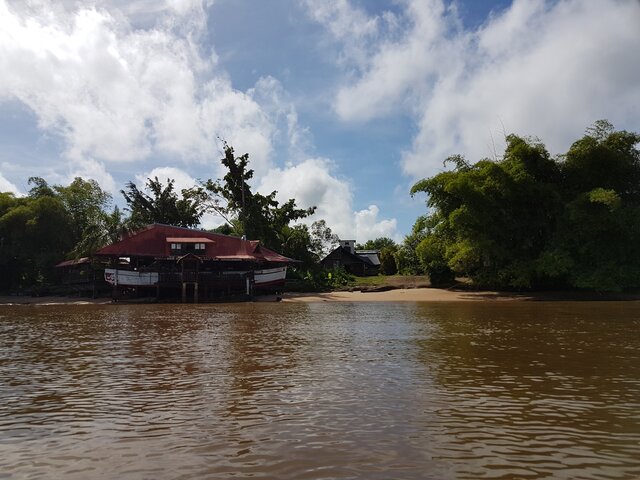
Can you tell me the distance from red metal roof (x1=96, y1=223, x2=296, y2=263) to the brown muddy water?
998 inches

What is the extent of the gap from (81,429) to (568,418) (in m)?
5.89

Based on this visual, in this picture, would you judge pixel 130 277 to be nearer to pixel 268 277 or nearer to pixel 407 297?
pixel 268 277

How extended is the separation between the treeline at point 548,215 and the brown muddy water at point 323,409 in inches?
789

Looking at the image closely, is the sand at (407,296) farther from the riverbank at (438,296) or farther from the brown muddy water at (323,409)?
the brown muddy water at (323,409)

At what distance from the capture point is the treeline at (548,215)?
31.2 meters

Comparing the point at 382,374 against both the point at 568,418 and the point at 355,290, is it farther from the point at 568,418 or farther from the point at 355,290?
the point at 355,290

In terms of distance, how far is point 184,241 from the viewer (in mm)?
38594

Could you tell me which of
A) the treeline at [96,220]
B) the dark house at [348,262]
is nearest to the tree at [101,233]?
the treeline at [96,220]

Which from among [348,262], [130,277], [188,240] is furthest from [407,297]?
[348,262]

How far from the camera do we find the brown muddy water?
451cm

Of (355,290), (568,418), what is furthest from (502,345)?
(355,290)

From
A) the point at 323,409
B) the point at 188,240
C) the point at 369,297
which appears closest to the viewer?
the point at 323,409

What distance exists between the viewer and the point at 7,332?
16000 millimetres

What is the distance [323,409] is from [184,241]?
112ft
